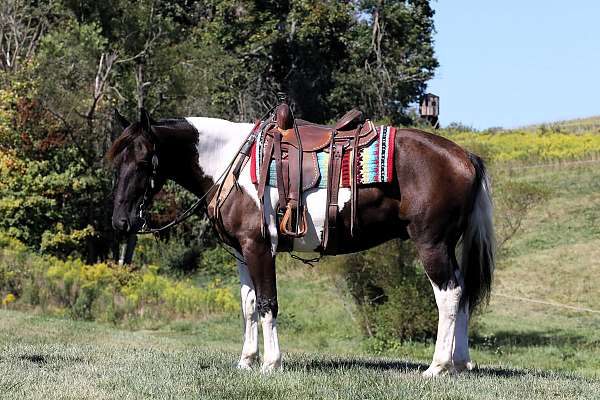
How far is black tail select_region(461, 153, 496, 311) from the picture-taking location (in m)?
8.23

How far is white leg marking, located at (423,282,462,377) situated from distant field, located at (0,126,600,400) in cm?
23

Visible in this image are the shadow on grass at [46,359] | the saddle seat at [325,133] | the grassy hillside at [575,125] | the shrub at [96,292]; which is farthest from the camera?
the grassy hillside at [575,125]

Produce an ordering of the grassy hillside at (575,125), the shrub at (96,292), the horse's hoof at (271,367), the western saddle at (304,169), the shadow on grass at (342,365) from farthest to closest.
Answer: the grassy hillside at (575,125) < the shrub at (96,292) < the shadow on grass at (342,365) < the western saddle at (304,169) < the horse's hoof at (271,367)

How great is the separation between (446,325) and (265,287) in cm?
161

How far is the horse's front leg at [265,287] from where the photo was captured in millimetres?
8086

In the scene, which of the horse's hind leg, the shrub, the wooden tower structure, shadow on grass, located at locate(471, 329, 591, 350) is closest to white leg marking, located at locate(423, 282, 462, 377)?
the horse's hind leg

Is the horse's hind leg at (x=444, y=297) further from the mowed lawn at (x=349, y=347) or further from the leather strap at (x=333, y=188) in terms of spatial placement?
the leather strap at (x=333, y=188)

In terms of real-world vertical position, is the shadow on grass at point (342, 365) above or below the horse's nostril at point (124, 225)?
below

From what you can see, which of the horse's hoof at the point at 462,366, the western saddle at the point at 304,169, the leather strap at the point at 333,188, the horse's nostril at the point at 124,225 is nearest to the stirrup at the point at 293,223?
the western saddle at the point at 304,169

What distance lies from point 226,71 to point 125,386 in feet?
90.4

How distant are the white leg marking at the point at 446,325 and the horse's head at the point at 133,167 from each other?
2.73 meters

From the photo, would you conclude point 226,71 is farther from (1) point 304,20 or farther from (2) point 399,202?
(2) point 399,202

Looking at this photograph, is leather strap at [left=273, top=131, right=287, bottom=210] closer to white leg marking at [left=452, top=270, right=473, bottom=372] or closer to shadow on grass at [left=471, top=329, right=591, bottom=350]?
white leg marking at [left=452, top=270, right=473, bottom=372]

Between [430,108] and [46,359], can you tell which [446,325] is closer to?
[46,359]
